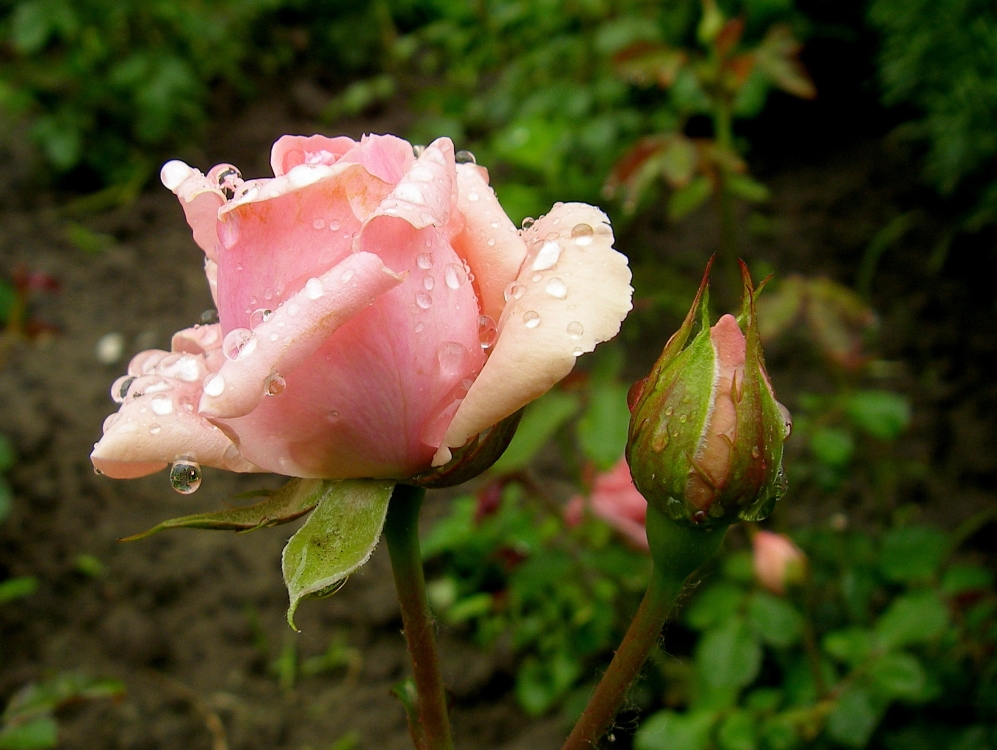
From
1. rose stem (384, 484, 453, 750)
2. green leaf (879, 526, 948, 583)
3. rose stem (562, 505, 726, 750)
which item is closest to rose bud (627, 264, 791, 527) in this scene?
rose stem (562, 505, 726, 750)

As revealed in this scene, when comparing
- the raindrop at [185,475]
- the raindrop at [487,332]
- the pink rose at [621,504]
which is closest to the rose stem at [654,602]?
the raindrop at [487,332]

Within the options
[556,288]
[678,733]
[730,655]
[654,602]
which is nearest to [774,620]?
[730,655]

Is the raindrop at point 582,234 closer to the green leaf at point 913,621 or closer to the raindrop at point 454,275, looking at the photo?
the raindrop at point 454,275

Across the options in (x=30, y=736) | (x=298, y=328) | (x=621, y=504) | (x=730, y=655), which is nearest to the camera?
(x=298, y=328)

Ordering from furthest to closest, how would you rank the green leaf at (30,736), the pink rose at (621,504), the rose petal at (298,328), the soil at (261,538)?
1. the soil at (261,538)
2. the pink rose at (621,504)
3. the green leaf at (30,736)
4. the rose petal at (298,328)

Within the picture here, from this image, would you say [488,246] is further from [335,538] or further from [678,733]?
[678,733]

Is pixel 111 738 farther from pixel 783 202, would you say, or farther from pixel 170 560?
pixel 783 202
